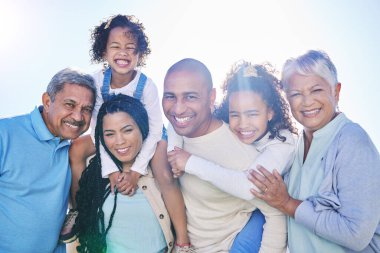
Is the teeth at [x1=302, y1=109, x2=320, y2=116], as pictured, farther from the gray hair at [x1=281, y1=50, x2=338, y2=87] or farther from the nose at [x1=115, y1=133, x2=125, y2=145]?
the nose at [x1=115, y1=133, x2=125, y2=145]

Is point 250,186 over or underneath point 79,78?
underneath

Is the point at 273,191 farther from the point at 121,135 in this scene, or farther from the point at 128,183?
the point at 121,135

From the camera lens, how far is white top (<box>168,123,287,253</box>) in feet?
14.2

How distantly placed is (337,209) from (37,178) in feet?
10.7

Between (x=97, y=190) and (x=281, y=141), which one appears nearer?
(x=281, y=141)

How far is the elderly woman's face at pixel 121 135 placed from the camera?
447cm

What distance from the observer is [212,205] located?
4336 mm

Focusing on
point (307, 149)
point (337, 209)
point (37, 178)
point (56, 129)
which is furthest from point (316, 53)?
point (37, 178)

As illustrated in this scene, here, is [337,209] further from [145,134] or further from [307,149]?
[145,134]

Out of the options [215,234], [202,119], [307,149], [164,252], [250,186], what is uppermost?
[202,119]

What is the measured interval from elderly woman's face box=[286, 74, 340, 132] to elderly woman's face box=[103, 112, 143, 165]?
6.64 ft

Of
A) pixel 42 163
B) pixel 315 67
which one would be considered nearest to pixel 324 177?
pixel 315 67

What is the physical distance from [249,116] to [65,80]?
7.59ft

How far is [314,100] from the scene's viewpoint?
390 cm
